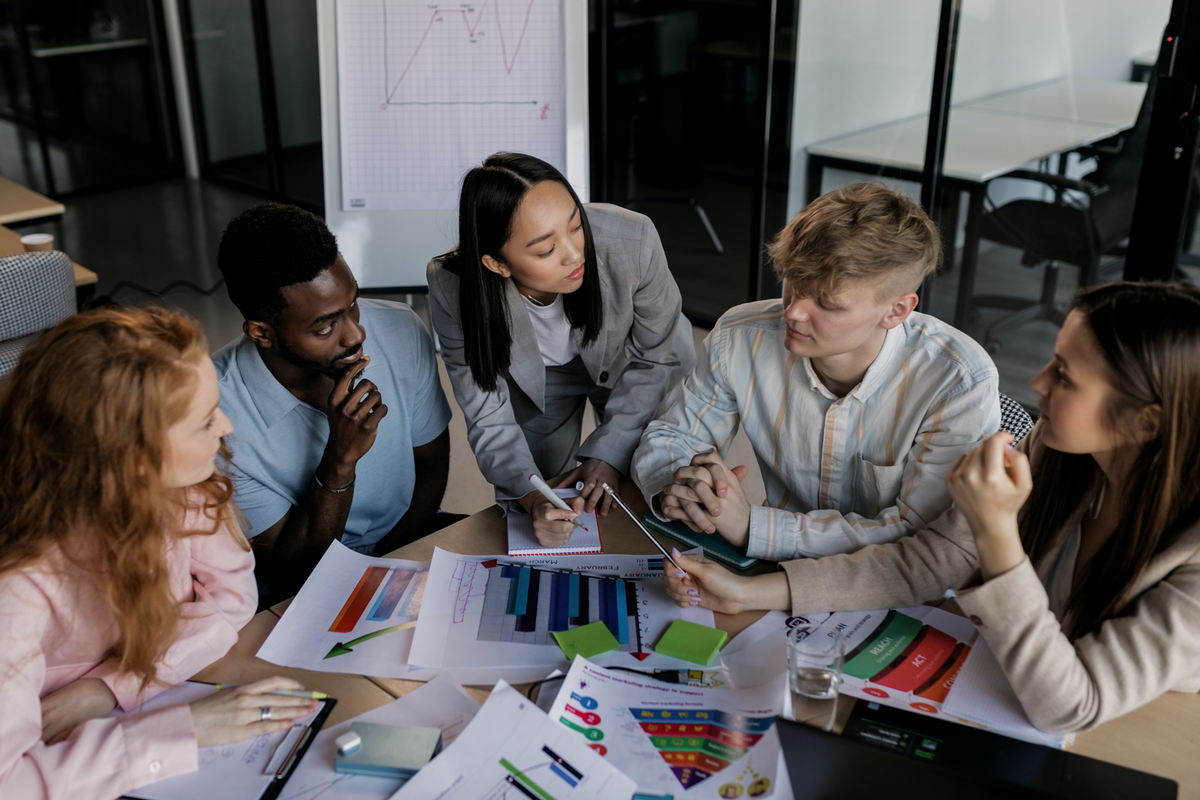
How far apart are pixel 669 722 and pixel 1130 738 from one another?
551mm

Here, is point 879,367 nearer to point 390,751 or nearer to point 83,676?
point 390,751

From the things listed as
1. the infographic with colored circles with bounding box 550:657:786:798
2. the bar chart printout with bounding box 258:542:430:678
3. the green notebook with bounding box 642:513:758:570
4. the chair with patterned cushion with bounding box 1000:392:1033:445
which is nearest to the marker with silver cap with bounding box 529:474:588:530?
the green notebook with bounding box 642:513:758:570

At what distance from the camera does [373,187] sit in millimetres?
3053

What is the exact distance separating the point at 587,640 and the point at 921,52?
8.66 ft

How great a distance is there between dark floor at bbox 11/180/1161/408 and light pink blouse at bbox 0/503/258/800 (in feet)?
5.90

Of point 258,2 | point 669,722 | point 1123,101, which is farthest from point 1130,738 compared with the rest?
point 258,2

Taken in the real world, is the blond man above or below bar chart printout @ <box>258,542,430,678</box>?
above

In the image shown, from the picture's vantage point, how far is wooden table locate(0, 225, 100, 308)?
3088 millimetres

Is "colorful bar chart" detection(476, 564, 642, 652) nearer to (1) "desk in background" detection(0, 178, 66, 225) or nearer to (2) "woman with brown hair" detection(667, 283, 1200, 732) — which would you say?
(2) "woman with brown hair" detection(667, 283, 1200, 732)

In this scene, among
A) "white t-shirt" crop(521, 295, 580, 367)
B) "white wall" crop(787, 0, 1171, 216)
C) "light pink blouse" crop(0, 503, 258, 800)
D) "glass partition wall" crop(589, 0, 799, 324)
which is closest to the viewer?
"light pink blouse" crop(0, 503, 258, 800)

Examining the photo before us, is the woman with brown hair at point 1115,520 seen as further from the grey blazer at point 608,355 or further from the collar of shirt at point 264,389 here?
the collar of shirt at point 264,389

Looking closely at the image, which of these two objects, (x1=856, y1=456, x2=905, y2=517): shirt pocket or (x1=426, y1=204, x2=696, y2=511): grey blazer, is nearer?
(x1=856, y1=456, x2=905, y2=517): shirt pocket

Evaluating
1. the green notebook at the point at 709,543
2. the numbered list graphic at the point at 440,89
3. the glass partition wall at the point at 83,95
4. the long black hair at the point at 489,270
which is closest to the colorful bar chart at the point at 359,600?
the green notebook at the point at 709,543

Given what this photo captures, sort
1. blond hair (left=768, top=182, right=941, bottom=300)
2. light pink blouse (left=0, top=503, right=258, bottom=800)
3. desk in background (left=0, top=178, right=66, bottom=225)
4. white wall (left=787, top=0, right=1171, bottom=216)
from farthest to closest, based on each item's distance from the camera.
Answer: desk in background (left=0, top=178, right=66, bottom=225) → white wall (left=787, top=0, right=1171, bottom=216) → blond hair (left=768, top=182, right=941, bottom=300) → light pink blouse (left=0, top=503, right=258, bottom=800)
